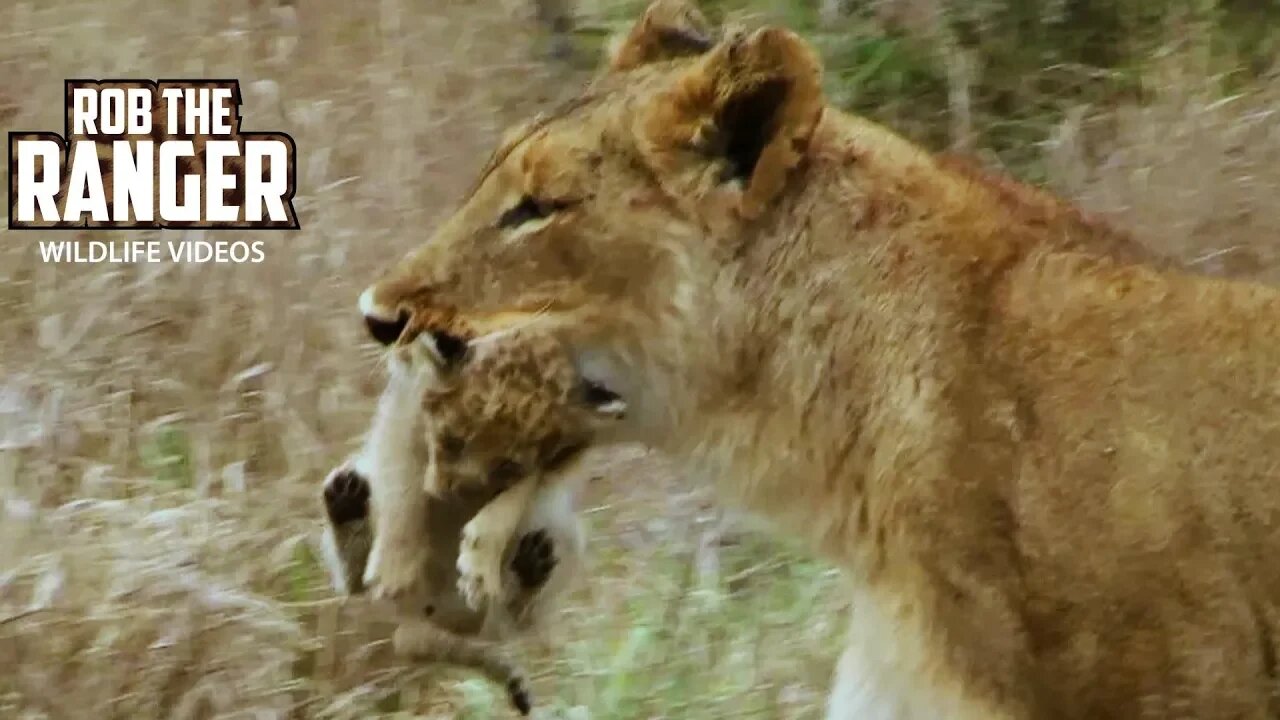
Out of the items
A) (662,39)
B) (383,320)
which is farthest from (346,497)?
(662,39)

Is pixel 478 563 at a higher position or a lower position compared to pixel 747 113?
lower

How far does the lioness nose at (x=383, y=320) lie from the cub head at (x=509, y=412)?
51 mm

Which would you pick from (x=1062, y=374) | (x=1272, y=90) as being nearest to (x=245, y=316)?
(x=1062, y=374)

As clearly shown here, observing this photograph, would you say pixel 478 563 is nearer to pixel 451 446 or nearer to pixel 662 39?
pixel 451 446

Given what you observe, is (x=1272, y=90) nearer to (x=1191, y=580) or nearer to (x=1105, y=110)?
(x=1105, y=110)

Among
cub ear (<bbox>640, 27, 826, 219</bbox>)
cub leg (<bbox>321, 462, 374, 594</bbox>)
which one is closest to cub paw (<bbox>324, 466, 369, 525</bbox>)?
cub leg (<bbox>321, 462, 374, 594</bbox>)

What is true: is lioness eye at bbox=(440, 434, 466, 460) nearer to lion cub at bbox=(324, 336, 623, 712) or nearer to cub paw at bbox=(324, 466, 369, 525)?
lion cub at bbox=(324, 336, 623, 712)

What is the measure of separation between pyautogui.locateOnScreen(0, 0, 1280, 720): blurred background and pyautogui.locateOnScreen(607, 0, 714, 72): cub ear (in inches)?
8.8

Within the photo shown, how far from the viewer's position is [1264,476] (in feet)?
3.75

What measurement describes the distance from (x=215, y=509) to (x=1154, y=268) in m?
0.96

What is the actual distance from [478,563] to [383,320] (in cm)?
22

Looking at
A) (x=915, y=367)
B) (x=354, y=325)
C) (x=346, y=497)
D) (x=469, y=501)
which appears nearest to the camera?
(x=915, y=367)

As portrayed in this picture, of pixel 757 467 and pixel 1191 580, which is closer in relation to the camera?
pixel 1191 580

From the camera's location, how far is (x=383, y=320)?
4.16 feet
